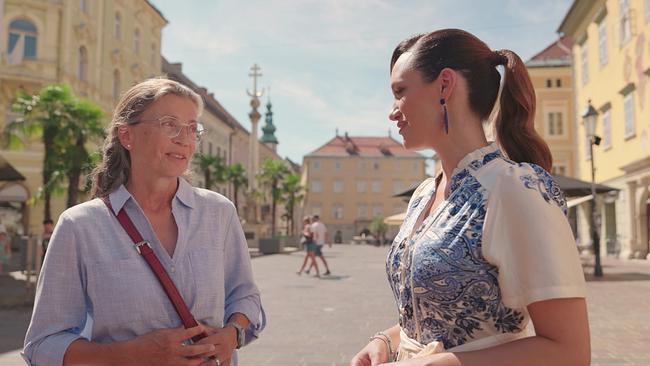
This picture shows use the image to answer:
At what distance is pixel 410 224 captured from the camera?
74.0 inches

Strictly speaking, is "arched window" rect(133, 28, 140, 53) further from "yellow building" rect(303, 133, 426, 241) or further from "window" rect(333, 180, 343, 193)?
"window" rect(333, 180, 343, 193)

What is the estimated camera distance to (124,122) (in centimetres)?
223

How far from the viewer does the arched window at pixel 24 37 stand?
29297 mm

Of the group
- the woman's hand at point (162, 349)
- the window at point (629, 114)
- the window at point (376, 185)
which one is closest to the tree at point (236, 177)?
the window at point (629, 114)

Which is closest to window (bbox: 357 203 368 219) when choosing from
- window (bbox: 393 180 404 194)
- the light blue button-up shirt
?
window (bbox: 393 180 404 194)

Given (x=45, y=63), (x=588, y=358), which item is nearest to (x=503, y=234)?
(x=588, y=358)

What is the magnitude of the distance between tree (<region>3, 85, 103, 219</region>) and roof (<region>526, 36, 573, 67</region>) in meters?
29.9

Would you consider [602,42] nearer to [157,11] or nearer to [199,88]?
[157,11]

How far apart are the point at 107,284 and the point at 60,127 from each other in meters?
18.1

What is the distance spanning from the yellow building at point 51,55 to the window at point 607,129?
23558 millimetres

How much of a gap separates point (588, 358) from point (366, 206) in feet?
310

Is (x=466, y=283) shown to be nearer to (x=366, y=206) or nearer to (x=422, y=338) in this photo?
(x=422, y=338)

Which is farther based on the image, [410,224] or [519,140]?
[410,224]

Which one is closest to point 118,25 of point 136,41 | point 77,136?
point 136,41
